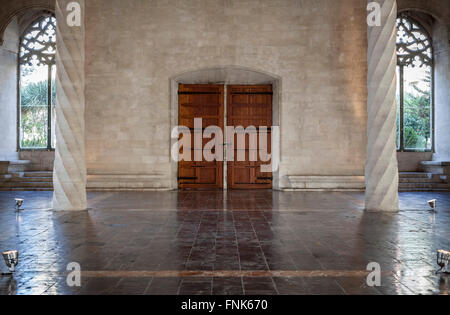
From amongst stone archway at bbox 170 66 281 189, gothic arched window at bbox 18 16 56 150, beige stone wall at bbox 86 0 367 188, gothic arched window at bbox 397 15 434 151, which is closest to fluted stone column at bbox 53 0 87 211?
beige stone wall at bbox 86 0 367 188

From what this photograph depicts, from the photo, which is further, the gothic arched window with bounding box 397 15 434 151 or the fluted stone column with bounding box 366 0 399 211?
the gothic arched window with bounding box 397 15 434 151

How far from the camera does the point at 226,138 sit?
12.5m

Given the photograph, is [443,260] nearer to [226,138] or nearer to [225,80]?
[226,138]

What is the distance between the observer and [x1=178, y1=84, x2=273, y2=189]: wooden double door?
40.8 feet

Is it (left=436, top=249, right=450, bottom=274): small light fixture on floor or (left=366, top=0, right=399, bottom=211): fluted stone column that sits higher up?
(left=366, top=0, right=399, bottom=211): fluted stone column

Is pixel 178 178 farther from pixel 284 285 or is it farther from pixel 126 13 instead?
pixel 284 285

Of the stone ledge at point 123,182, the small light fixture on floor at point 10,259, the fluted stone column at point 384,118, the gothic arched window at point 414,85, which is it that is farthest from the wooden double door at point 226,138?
the small light fixture on floor at point 10,259

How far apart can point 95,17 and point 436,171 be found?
11.9 metres

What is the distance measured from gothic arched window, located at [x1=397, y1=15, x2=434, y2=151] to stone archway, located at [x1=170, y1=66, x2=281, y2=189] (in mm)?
4590

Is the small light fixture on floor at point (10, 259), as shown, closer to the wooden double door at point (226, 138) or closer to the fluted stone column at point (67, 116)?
the fluted stone column at point (67, 116)

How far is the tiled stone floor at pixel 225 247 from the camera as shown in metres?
3.23

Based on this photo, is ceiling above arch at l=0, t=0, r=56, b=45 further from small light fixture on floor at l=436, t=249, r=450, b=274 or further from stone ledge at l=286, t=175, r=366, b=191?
small light fixture on floor at l=436, t=249, r=450, b=274

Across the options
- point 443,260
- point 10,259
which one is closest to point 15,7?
point 10,259

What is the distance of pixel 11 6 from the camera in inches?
498
